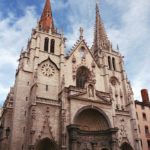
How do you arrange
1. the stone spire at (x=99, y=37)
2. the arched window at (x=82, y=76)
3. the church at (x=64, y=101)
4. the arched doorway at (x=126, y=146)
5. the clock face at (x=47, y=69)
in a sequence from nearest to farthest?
the church at (x=64, y=101) → the arched doorway at (x=126, y=146) → the clock face at (x=47, y=69) → the arched window at (x=82, y=76) → the stone spire at (x=99, y=37)

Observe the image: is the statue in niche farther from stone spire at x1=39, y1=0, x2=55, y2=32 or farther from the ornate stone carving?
stone spire at x1=39, y1=0, x2=55, y2=32

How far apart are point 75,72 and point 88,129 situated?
28.5 ft

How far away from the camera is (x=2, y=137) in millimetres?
27312

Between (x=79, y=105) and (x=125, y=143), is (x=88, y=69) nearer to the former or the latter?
(x=79, y=105)

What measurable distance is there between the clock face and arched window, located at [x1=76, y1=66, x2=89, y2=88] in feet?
14.8

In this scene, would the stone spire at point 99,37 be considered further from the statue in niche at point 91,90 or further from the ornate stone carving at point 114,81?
the statue in niche at point 91,90

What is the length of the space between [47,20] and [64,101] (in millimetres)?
17361

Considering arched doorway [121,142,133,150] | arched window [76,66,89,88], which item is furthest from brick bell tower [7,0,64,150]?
arched doorway [121,142,133,150]

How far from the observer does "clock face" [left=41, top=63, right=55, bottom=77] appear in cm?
3187

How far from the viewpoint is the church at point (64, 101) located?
26.4 metres

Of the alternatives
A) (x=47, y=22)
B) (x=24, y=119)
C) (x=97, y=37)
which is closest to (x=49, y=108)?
(x=24, y=119)

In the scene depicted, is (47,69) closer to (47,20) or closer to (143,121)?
(47,20)

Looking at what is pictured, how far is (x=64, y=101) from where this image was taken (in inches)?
1119

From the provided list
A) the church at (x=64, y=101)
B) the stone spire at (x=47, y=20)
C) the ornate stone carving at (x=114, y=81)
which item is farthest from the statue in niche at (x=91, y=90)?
the stone spire at (x=47, y=20)
